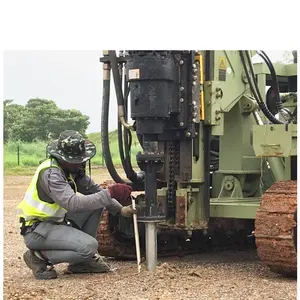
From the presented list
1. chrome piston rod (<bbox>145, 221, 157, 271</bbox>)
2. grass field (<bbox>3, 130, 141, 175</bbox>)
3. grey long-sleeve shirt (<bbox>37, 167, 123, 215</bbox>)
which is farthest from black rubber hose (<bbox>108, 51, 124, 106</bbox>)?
grass field (<bbox>3, 130, 141, 175</bbox>)

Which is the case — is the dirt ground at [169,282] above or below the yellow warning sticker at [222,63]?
below

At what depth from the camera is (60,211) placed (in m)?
6.50

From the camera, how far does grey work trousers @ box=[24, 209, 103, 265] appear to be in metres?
6.40

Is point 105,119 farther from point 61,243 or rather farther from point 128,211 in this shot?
point 61,243

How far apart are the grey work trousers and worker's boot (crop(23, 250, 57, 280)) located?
0.24 ft

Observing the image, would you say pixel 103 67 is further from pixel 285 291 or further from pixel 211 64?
pixel 285 291

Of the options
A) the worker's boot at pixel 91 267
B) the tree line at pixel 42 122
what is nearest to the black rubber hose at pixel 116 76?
the worker's boot at pixel 91 267

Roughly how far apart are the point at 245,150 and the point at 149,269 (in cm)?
171

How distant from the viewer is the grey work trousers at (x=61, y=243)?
640 centimetres

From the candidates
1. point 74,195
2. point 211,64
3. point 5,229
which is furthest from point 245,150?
point 5,229

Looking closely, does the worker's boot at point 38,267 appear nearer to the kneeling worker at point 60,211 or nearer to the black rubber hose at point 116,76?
the kneeling worker at point 60,211

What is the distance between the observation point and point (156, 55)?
6.30m

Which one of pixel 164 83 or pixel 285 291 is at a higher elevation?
pixel 164 83

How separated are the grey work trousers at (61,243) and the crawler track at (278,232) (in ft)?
4.56
